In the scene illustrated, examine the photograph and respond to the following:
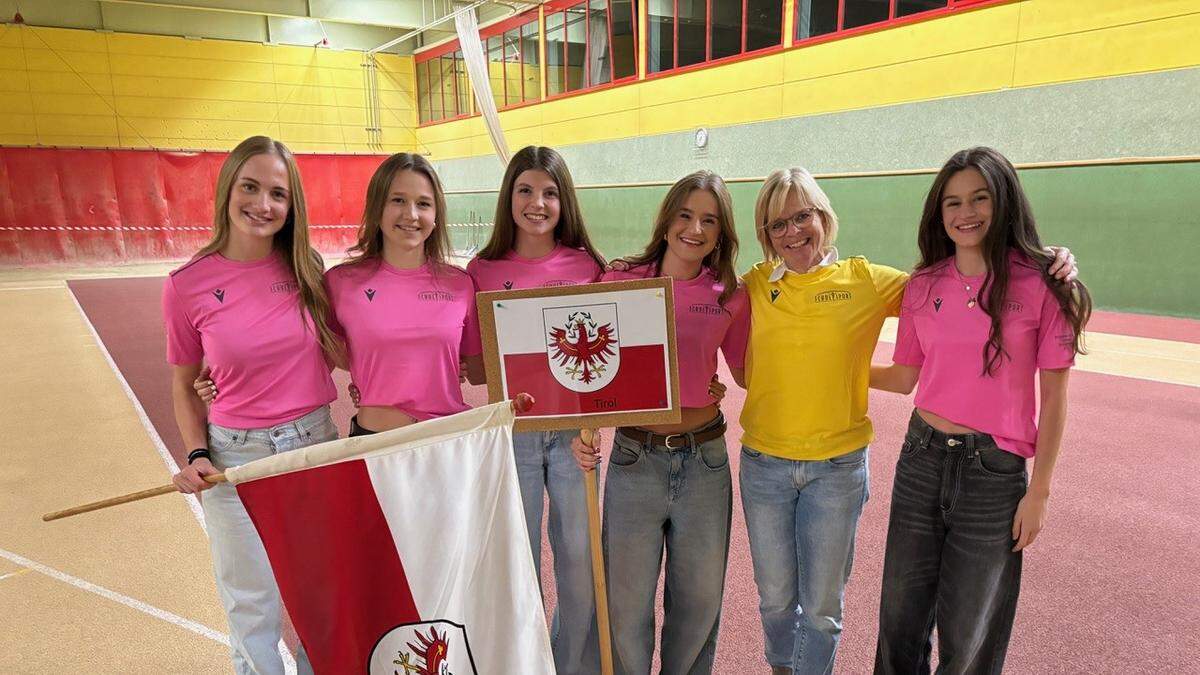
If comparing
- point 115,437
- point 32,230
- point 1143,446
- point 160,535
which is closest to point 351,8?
point 32,230

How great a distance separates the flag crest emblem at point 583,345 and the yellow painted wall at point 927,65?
10.8 meters

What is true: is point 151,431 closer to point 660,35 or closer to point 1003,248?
point 1003,248

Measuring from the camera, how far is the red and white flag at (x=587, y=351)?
2227 millimetres

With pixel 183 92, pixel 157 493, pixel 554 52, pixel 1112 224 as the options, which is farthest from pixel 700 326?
pixel 183 92

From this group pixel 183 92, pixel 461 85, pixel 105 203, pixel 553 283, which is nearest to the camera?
pixel 553 283

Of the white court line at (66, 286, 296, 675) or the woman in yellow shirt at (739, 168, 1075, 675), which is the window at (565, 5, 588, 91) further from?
the woman in yellow shirt at (739, 168, 1075, 675)

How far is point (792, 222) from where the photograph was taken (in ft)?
8.18

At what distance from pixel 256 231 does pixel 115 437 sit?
4.95 meters

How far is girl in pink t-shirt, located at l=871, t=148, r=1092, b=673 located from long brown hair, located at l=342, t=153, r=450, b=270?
5.81 ft

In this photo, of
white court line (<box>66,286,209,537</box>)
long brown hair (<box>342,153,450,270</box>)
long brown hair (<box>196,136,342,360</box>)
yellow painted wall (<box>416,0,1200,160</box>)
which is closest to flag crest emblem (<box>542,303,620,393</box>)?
long brown hair (<box>342,153,450,270</box>)

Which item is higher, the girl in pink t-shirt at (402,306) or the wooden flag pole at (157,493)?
the girl in pink t-shirt at (402,306)

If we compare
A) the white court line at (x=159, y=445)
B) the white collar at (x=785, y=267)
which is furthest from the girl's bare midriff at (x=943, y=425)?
the white court line at (x=159, y=445)

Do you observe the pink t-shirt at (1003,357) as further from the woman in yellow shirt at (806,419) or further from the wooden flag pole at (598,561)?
the wooden flag pole at (598,561)

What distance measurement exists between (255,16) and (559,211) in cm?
2429
